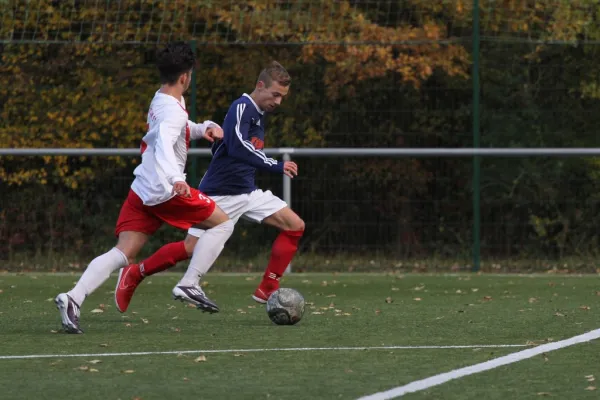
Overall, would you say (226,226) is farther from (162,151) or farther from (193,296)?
(162,151)

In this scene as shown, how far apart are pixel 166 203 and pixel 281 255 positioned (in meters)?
1.60

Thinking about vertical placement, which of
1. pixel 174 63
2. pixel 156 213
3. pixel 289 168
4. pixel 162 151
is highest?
pixel 174 63

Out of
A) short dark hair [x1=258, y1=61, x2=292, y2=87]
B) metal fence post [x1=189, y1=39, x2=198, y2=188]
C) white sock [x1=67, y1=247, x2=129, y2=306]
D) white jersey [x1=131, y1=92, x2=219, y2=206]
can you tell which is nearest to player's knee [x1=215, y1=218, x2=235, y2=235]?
white jersey [x1=131, y1=92, x2=219, y2=206]

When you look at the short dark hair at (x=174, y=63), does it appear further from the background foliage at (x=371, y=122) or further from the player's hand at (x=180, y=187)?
the background foliage at (x=371, y=122)

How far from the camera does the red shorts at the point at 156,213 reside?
29.8 feet

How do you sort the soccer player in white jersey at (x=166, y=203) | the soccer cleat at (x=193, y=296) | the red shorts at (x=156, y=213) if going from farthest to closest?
the soccer cleat at (x=193, y=296)
the red shorts at (x=156, y=213)
the soccer player in white jersey at (x=166, y=203)

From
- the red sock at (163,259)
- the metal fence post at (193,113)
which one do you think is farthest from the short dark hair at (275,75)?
the metal fence post at (193,113)

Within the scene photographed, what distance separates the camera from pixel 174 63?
29.9 feet

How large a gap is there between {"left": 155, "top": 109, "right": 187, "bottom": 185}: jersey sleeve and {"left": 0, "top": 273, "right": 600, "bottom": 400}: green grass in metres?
0.96

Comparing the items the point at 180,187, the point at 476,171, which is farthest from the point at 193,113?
the point at 180,187

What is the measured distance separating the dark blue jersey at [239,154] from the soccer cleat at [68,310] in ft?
6.96

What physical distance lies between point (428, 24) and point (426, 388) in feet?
32.5

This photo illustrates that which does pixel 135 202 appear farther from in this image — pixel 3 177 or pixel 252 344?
pixel 3 177

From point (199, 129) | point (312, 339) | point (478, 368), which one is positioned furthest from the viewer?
point (199, 129)
